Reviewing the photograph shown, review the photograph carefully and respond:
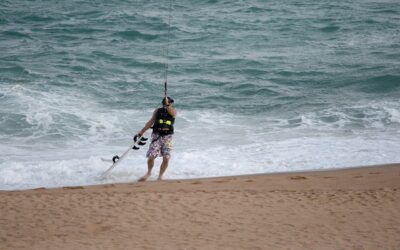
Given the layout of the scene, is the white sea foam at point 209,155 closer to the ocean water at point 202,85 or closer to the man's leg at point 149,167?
the ocean water at point 202,85

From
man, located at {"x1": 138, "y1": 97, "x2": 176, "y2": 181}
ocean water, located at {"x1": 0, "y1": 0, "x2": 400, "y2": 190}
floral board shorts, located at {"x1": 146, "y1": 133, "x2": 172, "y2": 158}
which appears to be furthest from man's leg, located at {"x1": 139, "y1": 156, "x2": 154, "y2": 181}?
ocean water, located at {"x1": 0, "y1": 0, "x2": 400, "y2": 190}

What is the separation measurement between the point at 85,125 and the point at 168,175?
390 centimetres

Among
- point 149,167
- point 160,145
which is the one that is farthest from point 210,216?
point 149,167

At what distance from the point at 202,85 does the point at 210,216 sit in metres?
9.68

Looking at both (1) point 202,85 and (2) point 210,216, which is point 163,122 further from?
(1) point 202,85

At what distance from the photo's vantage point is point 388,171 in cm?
911

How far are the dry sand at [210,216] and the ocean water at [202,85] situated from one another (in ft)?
6.13

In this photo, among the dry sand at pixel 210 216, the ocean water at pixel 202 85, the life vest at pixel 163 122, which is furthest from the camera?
the ocean water at pixel 202 85

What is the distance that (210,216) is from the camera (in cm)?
696

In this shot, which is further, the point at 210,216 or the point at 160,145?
the point at 160,145

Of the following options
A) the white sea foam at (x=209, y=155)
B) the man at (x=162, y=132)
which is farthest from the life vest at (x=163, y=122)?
the white sea foam at (x=209, y=155)

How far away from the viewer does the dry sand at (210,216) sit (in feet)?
20.5

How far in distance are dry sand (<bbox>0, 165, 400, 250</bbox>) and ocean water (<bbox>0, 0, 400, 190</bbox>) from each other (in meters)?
1.87

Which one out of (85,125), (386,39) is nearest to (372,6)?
(386,39)
